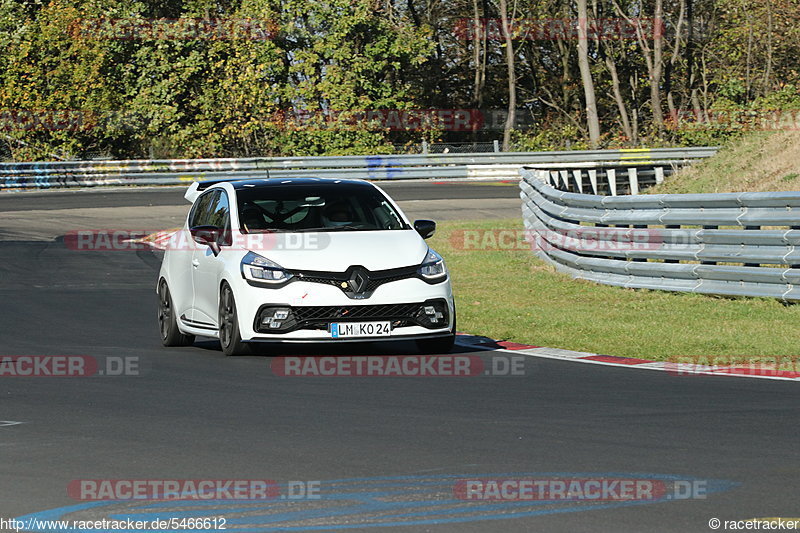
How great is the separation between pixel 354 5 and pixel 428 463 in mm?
45839

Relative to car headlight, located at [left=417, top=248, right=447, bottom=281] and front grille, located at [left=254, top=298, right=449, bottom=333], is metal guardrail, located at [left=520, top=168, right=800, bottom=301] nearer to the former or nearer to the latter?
car headlight, located at [left=417, top=248, right=447, bottom=281]

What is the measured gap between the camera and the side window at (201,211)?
537 inches

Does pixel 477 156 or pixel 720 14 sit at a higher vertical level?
pixel 720 14

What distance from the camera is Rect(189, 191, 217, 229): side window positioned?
1364cm

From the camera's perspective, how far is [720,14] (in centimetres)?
5756

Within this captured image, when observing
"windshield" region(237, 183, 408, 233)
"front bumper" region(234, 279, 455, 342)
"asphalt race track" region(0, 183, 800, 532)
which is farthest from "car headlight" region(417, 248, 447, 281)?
"asphalt race track" region(0, 183, 800, 532)

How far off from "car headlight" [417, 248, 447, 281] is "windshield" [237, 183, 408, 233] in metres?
0.63

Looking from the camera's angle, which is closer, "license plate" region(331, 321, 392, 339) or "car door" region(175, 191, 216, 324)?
"license plate" region(331, 321, 392, 339)

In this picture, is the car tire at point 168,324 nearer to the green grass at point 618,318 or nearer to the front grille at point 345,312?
the front grille at point 345,312

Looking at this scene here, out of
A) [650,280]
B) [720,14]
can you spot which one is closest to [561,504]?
[650,280]

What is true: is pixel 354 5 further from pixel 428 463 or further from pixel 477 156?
pixel 428 463

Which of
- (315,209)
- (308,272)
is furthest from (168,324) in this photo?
(308,272)

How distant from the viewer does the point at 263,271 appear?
11.8 meters

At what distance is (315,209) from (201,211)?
164 cm
